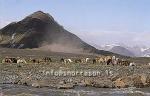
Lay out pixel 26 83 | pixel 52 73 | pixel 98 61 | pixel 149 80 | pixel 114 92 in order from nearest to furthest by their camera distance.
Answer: pixel 114 92, pixel 26 83, pixel 149 80, pixel 52 73, pixel 98 61

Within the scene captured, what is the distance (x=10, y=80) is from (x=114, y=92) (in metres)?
13.2

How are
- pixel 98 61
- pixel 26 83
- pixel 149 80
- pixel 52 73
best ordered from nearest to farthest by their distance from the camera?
pixel 26 83, pixel 149 80, pixel 52 73, pixel 98 61

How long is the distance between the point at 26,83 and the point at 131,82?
38.8 ft

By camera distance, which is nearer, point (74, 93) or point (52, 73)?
point (74, 93)

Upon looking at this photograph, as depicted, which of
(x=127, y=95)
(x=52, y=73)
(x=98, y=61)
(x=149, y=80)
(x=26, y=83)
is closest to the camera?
(x=127, y=95)

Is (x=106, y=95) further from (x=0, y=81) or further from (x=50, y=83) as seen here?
(x=0, y=81)

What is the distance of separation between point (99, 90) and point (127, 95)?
16.9 feet

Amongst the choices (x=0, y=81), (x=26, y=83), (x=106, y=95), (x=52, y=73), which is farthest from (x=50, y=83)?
(x=52, y=73)

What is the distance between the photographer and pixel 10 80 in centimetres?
4816

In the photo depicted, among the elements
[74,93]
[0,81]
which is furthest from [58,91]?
[0,81]

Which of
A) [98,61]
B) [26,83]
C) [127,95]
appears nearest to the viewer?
[127,95]

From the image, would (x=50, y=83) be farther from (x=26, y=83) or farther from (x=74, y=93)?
(x=74, y=93)

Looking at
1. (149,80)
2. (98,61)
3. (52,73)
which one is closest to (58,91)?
(149,80)

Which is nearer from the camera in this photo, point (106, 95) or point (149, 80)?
point (106, 95)
